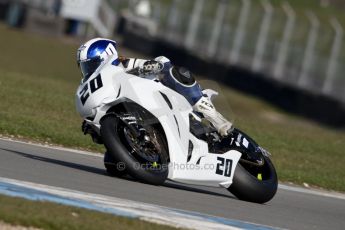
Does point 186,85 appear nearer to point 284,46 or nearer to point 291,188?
point 291,188

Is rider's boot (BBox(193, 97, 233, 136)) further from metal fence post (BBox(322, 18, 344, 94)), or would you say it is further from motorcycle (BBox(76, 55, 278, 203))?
metal fence post (BBox(322, 18, 344, 94))

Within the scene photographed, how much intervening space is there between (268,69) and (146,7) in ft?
19.3

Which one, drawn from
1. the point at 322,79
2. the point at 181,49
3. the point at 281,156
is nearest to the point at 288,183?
the point at 281,156

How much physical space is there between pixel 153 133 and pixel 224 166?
0.75 metres

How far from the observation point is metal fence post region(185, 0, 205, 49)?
3356 cm

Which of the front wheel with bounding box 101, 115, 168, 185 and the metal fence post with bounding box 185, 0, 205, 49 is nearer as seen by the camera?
the front wheel with bounding box 101, 115, 168, 185

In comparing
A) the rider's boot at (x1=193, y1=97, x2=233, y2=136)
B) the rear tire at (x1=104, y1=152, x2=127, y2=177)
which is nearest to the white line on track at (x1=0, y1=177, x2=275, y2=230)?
the rider's boot at (x1=193, y1=97, x2=233, y2=136)

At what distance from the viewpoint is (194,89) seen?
10039 millimetres

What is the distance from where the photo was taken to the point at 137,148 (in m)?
9.81

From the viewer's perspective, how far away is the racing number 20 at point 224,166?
10.1 m

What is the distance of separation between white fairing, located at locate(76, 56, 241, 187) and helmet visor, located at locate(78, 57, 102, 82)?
6.8 inches

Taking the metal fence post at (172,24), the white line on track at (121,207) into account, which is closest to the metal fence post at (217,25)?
the metal fence post at (172,24)

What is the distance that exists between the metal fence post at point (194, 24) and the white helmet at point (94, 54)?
916 inches

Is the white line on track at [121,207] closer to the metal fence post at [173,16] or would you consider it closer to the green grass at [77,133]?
the green grass at [77,133]
